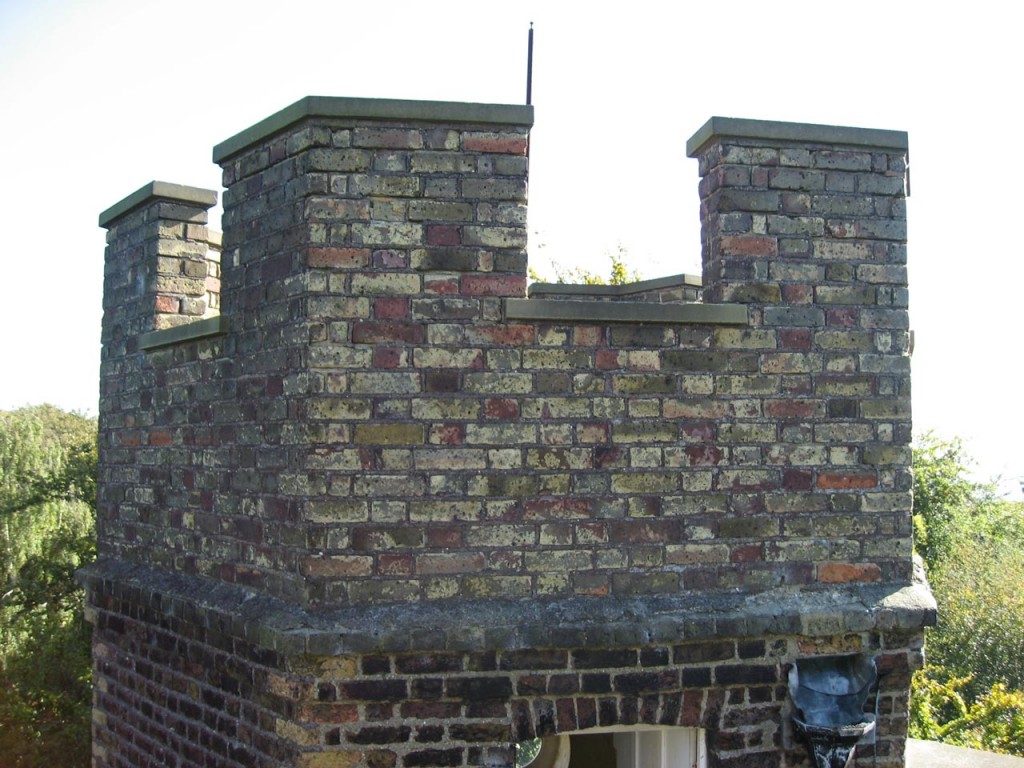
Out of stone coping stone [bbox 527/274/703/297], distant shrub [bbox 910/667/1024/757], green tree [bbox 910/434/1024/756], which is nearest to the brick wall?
stone coping stone [bbox 527/274/703/297]

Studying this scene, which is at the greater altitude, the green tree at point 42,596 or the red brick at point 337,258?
the red brick at point 337,258

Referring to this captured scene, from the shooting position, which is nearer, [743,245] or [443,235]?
[443,235]

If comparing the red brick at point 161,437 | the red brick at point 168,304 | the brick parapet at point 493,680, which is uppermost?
the red brick at point 168,304

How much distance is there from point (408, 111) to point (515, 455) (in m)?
1.43

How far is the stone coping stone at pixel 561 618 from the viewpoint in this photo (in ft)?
12.1

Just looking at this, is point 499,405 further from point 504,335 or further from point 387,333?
point 387,333

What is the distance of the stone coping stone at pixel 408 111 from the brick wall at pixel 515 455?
12mm

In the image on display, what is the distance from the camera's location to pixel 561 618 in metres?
3.82

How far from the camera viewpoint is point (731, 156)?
13.5 ft

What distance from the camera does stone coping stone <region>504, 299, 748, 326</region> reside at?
3.86 meters

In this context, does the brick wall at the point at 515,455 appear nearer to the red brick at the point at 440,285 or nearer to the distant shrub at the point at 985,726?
the red brick at the point at 440,285

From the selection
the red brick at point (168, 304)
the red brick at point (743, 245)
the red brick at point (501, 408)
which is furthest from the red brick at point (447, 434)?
the red brick at point (168, 304)

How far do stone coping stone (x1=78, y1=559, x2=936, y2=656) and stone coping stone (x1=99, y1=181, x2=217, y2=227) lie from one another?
2.04 m

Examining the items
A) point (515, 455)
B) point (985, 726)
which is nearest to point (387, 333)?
point (515, 455)
